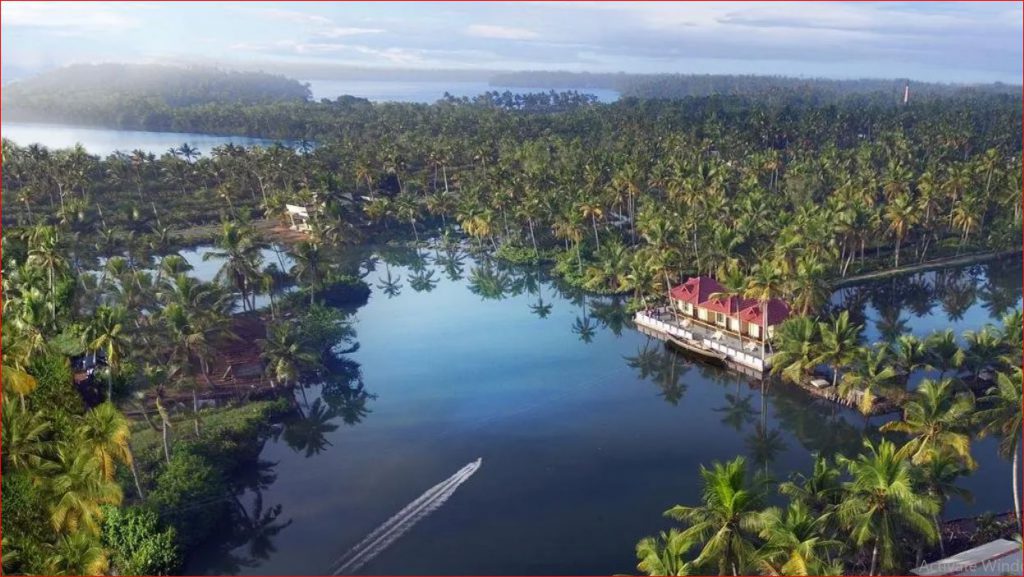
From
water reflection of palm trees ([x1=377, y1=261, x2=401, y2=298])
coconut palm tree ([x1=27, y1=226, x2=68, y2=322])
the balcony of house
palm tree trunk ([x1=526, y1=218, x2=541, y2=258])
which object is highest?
coconut palm tree ([x1=27, y1=226, x2=68, y2=322])

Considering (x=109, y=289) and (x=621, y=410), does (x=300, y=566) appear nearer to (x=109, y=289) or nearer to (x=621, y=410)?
(x=621, y=410)

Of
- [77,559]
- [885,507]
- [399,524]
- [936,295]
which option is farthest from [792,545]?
[936,295]

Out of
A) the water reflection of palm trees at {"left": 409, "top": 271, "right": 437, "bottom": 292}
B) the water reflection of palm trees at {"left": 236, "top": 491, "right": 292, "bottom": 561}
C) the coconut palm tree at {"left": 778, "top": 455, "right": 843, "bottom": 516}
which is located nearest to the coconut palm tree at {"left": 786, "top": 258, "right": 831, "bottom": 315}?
the coconut palm tree at {"left": 778, "top": 455, "right": 843, "bottom": 516}

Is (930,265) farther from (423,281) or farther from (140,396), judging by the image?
(140,396)

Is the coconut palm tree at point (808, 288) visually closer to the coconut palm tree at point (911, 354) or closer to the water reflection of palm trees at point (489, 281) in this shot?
the coconut palm tree at point (911, 354)

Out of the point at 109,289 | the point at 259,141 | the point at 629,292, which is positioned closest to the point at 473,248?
the point at 629,292

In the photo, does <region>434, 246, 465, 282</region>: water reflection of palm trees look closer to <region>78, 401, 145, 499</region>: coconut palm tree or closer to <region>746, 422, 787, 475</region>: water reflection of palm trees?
<region>746, 422, 787, 475</region>: water reflection of palm trees

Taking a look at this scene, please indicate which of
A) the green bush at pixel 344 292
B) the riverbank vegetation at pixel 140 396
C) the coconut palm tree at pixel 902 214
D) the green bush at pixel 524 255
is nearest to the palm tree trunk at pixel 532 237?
the green bush at pixel 524 255
